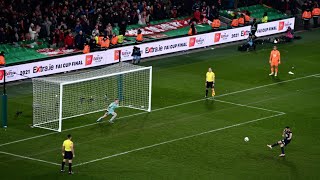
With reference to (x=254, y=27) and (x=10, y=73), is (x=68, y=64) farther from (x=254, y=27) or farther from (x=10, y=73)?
(x=254, y=27)

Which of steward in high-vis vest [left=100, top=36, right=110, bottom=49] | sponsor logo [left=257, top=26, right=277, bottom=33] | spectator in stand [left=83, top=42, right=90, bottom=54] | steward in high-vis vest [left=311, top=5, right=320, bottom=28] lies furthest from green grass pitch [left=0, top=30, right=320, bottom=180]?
steward in high-vis vest [left=311, top=5, right=320, bottom=28]

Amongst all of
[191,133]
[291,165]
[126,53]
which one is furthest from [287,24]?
[291,165]

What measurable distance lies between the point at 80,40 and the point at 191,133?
17.6 metres

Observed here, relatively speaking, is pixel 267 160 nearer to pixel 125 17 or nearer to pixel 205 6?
pixel 125 17

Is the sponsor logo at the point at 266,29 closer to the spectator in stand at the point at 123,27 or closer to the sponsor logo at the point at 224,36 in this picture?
the sponsor logo at the point at 224,36

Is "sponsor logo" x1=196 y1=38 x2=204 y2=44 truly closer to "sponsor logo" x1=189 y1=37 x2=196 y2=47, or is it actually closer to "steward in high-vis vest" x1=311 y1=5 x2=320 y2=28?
"sponsor logo" x1=189 y1=37 x2=196 y2=47

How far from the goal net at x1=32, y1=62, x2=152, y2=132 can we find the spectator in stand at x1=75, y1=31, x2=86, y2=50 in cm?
777

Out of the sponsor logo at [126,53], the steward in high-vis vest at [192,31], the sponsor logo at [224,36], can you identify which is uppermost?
the steward in high-vis vest at [192,31]

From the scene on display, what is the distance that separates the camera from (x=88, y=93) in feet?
175

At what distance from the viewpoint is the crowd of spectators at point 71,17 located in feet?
206

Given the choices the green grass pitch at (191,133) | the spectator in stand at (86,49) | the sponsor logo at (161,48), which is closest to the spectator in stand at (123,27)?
the sponsor logo at (161,48)

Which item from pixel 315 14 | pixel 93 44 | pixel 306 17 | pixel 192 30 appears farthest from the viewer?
pixel 315 14

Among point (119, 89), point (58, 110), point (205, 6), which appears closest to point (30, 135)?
point (58, 110)

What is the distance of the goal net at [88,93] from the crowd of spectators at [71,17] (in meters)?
9.48
